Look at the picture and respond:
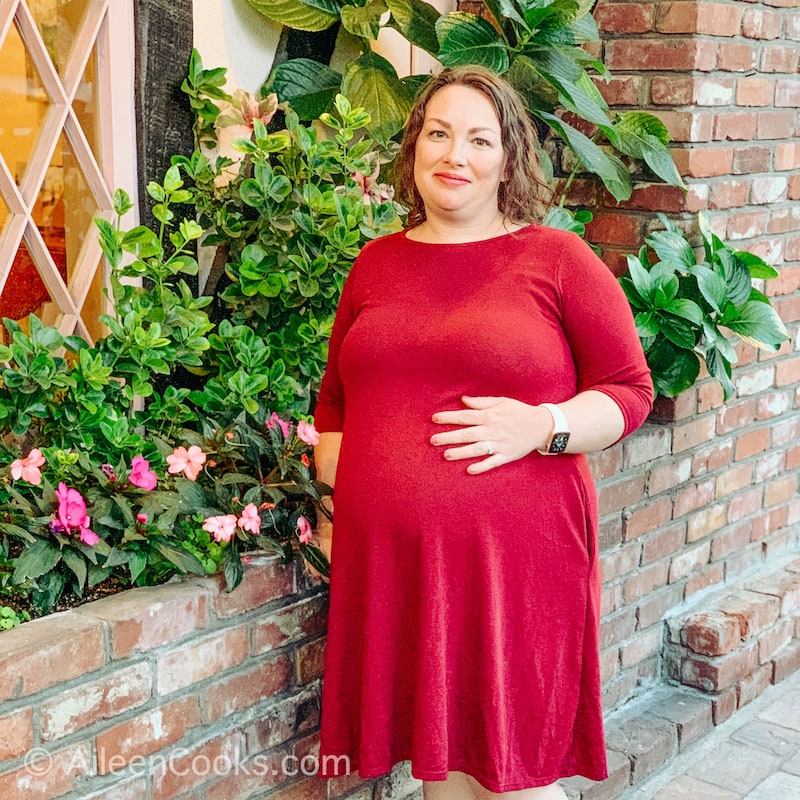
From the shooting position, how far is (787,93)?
3.22 meters

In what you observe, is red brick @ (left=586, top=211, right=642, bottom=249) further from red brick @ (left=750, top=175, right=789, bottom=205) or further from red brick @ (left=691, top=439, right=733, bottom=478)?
red brick @ (left=691, top=439, right=733, bottom=478)

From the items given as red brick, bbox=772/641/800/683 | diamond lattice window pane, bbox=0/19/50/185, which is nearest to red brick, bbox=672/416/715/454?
red brick, bbox=772/641/800/683

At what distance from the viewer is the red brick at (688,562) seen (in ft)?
10.2

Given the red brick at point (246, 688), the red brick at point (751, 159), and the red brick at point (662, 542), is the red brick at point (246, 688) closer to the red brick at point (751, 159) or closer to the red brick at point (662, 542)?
the red brick at point (662, 542)

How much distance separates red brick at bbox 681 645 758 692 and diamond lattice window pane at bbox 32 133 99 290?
1.86 metres

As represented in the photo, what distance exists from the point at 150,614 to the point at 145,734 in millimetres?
189

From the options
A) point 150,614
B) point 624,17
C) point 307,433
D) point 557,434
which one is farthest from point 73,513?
point 624,17

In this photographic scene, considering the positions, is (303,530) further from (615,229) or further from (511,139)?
(615,229)

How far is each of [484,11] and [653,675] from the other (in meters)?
1.82

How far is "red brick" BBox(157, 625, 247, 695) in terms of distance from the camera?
1845 millimetres

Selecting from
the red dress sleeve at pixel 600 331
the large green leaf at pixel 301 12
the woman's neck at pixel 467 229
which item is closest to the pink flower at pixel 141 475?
the woman's neck at pixel 467 229

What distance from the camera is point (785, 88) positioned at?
3.20m

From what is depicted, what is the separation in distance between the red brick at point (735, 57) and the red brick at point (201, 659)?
1.90 metres

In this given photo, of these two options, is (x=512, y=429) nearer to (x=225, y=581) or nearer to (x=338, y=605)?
(x=338, y=605)
